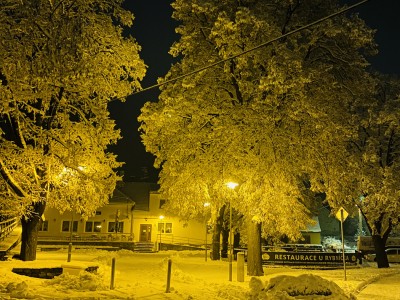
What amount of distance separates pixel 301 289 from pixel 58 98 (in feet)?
36.6

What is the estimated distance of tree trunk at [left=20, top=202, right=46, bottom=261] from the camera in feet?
57.9

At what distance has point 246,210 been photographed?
61.2ft

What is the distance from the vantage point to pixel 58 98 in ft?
55.6

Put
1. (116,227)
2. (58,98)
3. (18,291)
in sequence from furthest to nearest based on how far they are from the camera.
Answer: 1. (116,227)
2. (58,98)
3. (18,291)

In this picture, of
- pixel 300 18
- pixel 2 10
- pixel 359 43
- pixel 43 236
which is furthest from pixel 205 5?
pixel 43 236

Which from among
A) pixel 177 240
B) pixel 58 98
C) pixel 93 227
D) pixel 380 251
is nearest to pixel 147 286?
pixel 58 98

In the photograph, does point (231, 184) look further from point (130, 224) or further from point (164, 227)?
point (130, 224)

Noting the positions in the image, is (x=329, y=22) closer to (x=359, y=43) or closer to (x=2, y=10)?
(x=359, y=43)

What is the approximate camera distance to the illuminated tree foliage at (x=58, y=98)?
1357 cm

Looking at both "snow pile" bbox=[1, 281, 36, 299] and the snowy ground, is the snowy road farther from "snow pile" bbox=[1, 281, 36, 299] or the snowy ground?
"snow pile" bbox=[1, 281, 36, 299]

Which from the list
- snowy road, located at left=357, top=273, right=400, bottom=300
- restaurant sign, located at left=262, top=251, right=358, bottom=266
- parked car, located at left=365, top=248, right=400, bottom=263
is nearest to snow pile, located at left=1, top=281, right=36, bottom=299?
snowy road, located at left=357, top=273, right=400, bottom=300

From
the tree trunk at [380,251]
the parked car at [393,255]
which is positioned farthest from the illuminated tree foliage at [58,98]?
the parked car at [393,255]

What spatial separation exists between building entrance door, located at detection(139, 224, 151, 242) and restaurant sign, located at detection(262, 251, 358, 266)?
28804 mm

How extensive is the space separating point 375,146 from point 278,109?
1120 centimetres
